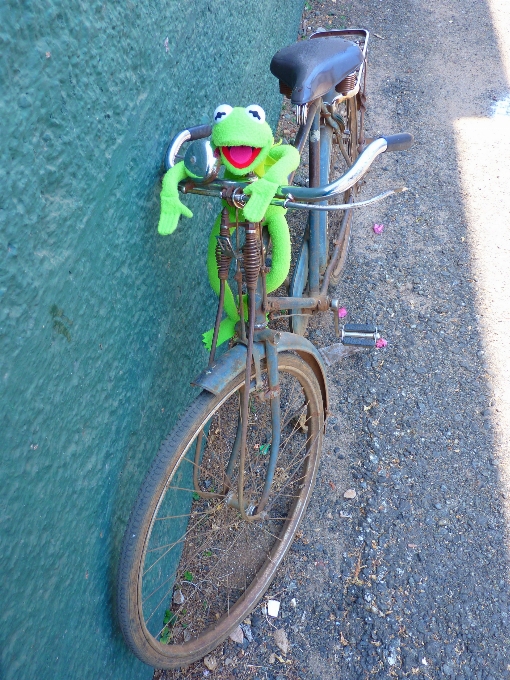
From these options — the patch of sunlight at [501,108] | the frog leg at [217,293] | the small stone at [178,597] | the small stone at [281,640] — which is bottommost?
the patch of sunlight at [501,108]

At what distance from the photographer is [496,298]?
3352 millimetres

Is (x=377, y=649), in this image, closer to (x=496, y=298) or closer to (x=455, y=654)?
(x=455, y=654)

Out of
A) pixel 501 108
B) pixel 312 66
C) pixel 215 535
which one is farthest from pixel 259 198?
pixel 501 108

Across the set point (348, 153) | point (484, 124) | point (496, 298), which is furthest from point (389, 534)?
point (484, 124)

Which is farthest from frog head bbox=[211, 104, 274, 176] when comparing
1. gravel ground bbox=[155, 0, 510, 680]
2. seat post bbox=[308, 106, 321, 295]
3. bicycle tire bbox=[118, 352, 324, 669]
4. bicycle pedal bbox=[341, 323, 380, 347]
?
gravel ground bbox=[155, 0, 510, 680]

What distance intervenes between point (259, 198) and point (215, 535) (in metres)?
1.62

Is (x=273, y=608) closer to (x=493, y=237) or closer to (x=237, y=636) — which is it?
(x=237, y=636)

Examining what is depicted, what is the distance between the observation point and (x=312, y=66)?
216 centimetres

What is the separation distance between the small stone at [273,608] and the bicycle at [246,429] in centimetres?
12

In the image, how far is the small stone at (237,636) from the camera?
2.26 meters

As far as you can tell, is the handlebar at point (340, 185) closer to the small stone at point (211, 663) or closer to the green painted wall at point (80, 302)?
the green painted wall at point (80, 302)

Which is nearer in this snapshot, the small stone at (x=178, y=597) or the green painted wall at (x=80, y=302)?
the green painted wall at (x=80, y=302)

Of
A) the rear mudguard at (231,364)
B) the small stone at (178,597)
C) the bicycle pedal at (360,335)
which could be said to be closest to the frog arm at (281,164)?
the rear mudguard at (231,364)

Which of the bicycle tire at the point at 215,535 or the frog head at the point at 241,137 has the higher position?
the frog head at the point at 241,137
